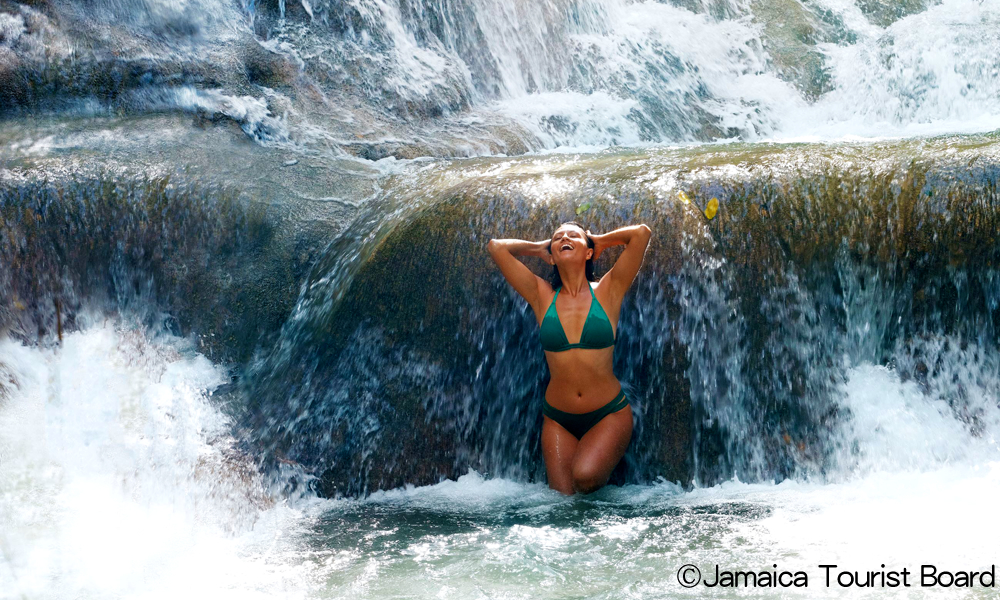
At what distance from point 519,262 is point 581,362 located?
0.66 metres

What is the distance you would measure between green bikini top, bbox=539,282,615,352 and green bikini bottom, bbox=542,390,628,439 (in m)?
0.31

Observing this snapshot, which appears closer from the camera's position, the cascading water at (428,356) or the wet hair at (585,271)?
the cascading water at (428,356)

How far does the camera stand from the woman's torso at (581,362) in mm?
4512

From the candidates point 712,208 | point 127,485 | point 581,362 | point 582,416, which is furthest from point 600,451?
point 127,485

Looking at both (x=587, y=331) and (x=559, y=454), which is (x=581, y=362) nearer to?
(x=587, y=331)

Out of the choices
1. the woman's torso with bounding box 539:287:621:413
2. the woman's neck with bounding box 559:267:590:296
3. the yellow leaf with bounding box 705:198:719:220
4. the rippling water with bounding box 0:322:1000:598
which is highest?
the yellow leaf with bounding box 705:198:719:220

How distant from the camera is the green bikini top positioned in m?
4.49

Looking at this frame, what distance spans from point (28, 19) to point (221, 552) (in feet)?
19.8

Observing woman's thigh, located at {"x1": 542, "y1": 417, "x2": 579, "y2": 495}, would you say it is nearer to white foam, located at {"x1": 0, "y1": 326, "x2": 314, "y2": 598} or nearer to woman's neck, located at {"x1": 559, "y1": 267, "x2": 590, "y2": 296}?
woman's neck, located at {"x1": 559, "y1": 267, "x2": 590, "y2": 296}

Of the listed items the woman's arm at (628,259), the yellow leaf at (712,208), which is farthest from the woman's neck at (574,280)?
the yellow leaf at (712,208)

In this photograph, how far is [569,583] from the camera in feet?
11.4

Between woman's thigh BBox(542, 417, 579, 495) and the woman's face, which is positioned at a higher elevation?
the woman's face

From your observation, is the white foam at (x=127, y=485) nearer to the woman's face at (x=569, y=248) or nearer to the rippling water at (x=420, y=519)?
the rippling water at (x=420, y=519)

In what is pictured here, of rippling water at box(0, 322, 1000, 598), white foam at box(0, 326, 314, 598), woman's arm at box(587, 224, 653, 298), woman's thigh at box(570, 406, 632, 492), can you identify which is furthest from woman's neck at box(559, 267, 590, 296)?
white foam at box(0, 326, 314, 598)
